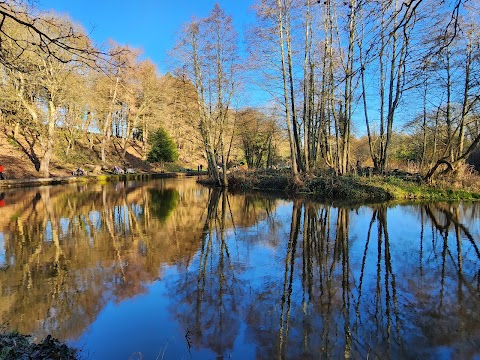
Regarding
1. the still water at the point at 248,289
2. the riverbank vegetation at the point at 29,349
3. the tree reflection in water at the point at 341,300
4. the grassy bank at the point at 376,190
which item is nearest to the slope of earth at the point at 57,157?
the still water at the point at 248,289

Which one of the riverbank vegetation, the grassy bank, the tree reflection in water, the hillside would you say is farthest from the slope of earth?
the riverbank vegetation

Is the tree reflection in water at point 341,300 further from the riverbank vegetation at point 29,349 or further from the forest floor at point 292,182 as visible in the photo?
the forest floor at point 292,182

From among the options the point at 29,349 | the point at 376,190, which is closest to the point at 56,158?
the point at 376,190

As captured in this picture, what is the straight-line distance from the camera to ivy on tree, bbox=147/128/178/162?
44594mm

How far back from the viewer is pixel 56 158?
98.9ft

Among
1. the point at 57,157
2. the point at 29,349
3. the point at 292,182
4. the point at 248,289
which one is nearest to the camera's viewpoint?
the point at 29,349

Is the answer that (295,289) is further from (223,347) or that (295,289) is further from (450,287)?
(450,287)

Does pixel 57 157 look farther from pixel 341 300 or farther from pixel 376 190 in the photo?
pixel 341 300

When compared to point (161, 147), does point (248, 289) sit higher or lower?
lower

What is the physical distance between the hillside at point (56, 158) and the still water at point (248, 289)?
18761mm

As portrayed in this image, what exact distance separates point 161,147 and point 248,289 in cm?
4226

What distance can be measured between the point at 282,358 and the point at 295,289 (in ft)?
5.29

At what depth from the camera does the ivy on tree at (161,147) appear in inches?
1756

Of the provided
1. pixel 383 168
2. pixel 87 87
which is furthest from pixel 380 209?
pixel 87 87
